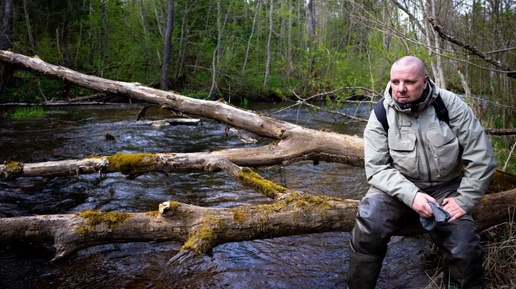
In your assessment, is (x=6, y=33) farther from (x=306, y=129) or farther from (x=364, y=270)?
(x=364, y=270)

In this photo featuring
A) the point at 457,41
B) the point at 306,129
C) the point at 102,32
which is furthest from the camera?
the point at 102,32

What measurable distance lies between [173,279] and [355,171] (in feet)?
15.3

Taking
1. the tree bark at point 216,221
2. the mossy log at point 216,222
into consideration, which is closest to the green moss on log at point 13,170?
the tree bark at point 216,221

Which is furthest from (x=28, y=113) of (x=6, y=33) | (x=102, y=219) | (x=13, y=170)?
(x=102, y=219)

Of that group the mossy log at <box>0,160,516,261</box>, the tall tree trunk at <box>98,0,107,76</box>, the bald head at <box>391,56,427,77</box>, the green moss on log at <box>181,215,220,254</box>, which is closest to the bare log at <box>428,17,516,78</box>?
the bald head at <box>391,56,427,77</box>

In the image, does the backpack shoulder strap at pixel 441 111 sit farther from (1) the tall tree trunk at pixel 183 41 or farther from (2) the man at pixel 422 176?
(1) the tall tree trunk at pixel 183 41

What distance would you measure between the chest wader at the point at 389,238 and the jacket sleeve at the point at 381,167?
12 centimetres

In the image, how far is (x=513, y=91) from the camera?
5465 mm

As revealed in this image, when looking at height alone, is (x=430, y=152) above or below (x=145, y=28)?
below

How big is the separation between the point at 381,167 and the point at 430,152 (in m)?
0.37

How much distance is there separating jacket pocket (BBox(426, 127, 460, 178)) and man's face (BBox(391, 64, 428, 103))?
0.99 feet

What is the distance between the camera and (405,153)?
302 cm

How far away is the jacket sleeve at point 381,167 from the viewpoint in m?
2.92

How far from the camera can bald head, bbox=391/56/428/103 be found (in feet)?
9.70
